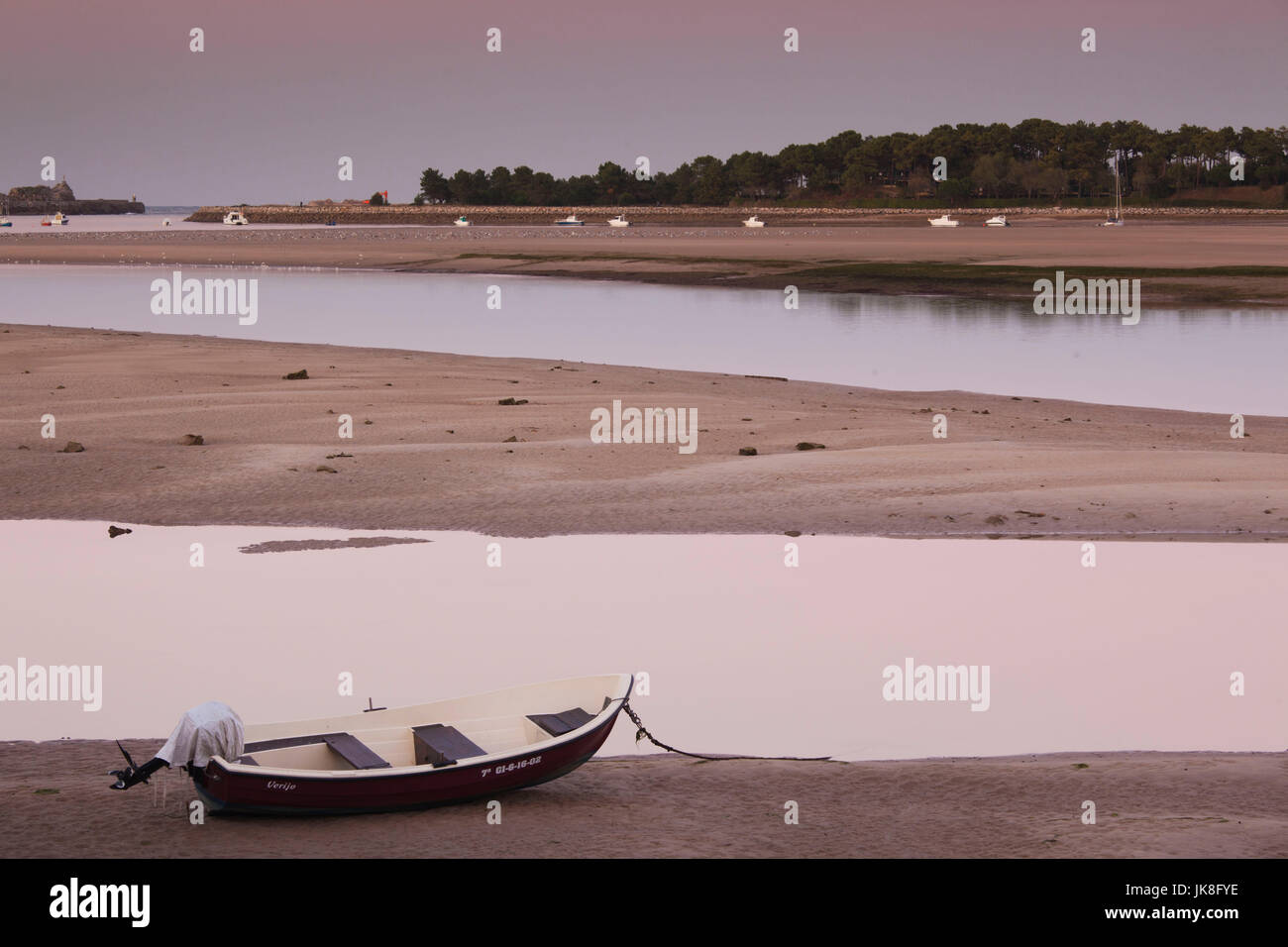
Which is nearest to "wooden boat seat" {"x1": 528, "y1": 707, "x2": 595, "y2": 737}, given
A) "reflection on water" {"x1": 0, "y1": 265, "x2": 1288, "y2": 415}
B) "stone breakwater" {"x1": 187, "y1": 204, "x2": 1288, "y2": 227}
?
"reflection on water" {"x1": 0, "y1": 265, "x2": 1288, "y2": 415}

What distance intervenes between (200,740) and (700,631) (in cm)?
644

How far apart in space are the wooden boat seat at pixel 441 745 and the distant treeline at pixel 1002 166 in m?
171

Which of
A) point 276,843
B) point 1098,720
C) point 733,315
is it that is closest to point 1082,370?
point 733,315

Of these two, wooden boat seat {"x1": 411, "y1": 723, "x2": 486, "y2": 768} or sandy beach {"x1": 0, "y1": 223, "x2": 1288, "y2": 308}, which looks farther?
sandy beach {"x1": 0, "y1": 223, "x2": 1288, "y2": 308}

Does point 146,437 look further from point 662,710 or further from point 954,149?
point 954,149

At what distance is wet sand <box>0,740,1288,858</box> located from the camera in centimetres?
825

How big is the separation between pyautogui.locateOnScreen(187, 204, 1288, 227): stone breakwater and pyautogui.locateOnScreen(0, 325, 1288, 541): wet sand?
113921 millimetres

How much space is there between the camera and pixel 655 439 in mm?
23953
